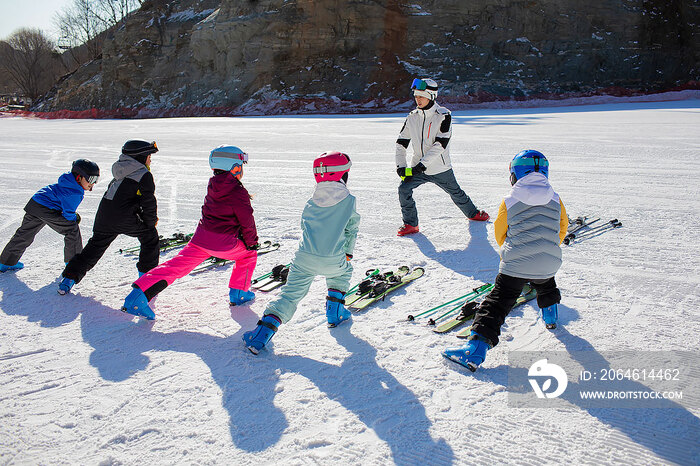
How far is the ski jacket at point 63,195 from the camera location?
15.1 feet

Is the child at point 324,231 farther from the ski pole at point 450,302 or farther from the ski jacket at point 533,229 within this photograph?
the ski jacket at point 533,229

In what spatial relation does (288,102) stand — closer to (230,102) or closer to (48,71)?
(230,102)

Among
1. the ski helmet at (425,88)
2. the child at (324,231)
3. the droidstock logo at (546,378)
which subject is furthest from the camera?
the ski helmet at (425,88)

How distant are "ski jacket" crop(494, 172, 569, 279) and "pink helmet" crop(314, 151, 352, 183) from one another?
111 cm

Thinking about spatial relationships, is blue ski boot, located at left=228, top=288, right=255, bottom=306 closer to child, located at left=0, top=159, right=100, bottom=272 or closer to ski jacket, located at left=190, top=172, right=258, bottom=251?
ski jacket, located at left=190, top=172, right=258, bottom=251

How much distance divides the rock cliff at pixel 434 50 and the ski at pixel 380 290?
2376 centimetres

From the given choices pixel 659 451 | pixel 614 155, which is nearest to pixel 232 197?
pixel 659 451

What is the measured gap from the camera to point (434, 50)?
29.1 metres

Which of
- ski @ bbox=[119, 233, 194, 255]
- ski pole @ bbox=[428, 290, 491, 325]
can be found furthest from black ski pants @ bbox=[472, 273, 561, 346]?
ski @ bbox=[119, 233, 194, 255]

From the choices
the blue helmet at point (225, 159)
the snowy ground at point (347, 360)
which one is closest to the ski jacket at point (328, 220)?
the snowy ground at point (347, 360)

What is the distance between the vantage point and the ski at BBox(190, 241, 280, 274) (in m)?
4.89

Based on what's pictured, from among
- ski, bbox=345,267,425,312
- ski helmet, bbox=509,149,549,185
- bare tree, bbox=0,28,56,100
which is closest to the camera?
ski helmet, bbox=509,149,549,185

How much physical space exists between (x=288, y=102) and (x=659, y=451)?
2811 centimetres

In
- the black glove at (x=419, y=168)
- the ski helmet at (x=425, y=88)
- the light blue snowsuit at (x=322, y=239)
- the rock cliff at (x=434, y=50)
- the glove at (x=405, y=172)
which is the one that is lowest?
the light blue snowsuit at (x=322, y=239)
